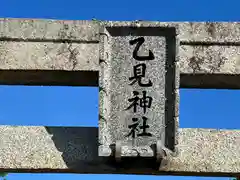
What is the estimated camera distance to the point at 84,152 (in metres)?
5.34

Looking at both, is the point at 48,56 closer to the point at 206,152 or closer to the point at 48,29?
the point at 48,29

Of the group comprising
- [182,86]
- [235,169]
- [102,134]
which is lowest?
[235,169]

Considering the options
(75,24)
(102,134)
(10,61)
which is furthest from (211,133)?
(10,61)

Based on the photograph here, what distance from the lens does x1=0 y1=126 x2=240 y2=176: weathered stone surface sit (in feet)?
17.4

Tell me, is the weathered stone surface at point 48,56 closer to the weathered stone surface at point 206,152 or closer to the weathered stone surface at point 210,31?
the weathered stone surface at point 210,31

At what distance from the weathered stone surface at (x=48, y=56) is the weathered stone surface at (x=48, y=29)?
0.06 m

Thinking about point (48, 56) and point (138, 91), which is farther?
point (48, 56)

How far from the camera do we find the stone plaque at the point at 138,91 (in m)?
A: 5.11

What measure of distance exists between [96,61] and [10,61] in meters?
0.75

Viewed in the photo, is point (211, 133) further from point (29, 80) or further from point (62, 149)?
point (29, 80)

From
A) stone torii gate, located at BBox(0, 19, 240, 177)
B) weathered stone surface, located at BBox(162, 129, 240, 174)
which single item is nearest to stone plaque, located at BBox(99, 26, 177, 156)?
stone torii gate, located at BBox(0, 19, 240, 177)

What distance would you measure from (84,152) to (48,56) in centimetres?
90

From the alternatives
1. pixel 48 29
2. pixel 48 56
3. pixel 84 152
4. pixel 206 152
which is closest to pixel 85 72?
pixel 48 56

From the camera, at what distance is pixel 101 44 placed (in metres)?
5.17
